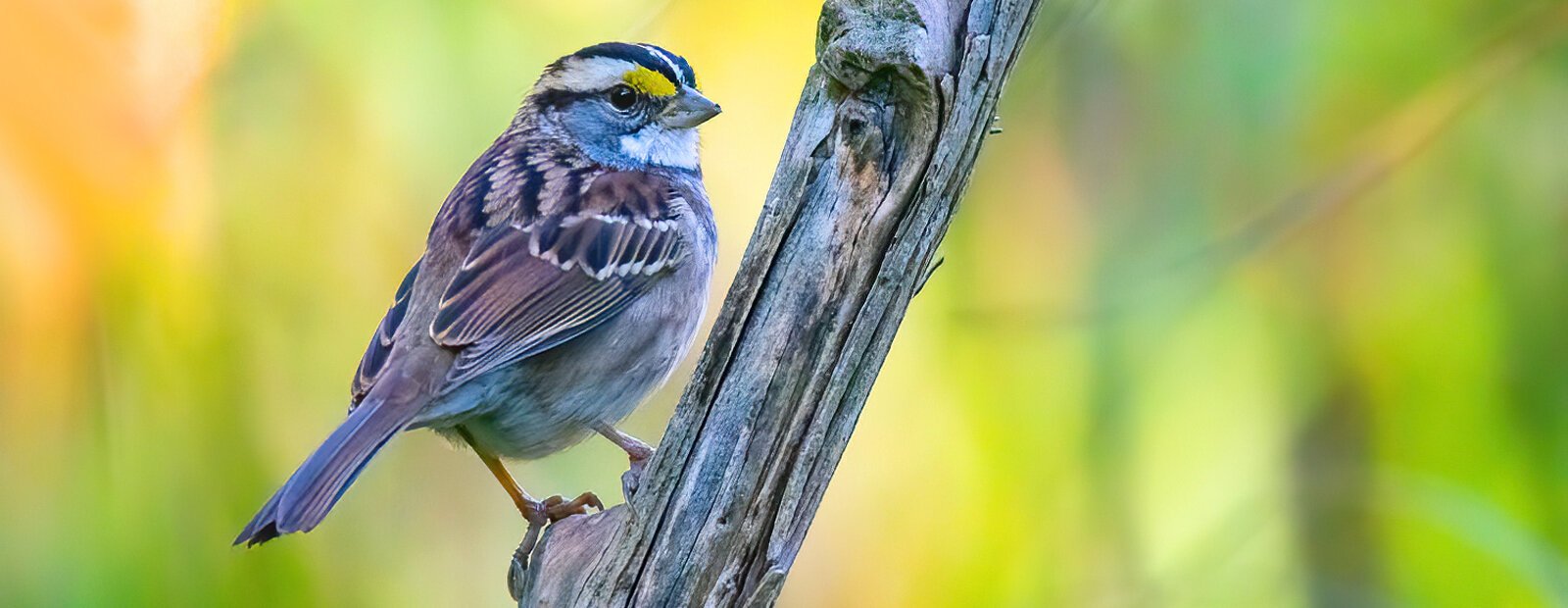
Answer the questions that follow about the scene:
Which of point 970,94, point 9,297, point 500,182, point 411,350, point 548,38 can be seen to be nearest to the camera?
point 970,94

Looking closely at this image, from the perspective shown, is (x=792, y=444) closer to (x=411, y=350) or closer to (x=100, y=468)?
(x=411, y=350)

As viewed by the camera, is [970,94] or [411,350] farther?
[411,350]

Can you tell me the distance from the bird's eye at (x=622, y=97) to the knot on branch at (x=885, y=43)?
128 cm

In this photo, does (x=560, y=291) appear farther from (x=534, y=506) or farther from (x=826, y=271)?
(x=826, y=271)

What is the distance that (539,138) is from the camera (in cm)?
317

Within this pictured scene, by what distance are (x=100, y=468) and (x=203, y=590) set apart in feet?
1.20

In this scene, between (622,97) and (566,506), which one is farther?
(622,97)

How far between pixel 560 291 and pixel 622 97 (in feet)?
2.00

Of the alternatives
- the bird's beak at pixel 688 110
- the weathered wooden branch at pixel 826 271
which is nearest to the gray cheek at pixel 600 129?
the bird's beak at pixel 688 110

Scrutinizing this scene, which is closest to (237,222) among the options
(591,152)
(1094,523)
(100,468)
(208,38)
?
(208,38)

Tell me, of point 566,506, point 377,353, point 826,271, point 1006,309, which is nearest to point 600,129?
point 377,353

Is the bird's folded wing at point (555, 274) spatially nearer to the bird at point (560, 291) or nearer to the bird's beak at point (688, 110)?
the bird at point (560, 291)

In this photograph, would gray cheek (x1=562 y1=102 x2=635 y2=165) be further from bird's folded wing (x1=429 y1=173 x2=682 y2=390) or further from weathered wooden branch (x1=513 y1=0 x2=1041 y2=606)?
weathered wooden branch (x1=513 y1=0 x2=1041 y2=606)

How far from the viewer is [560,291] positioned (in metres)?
2.67
